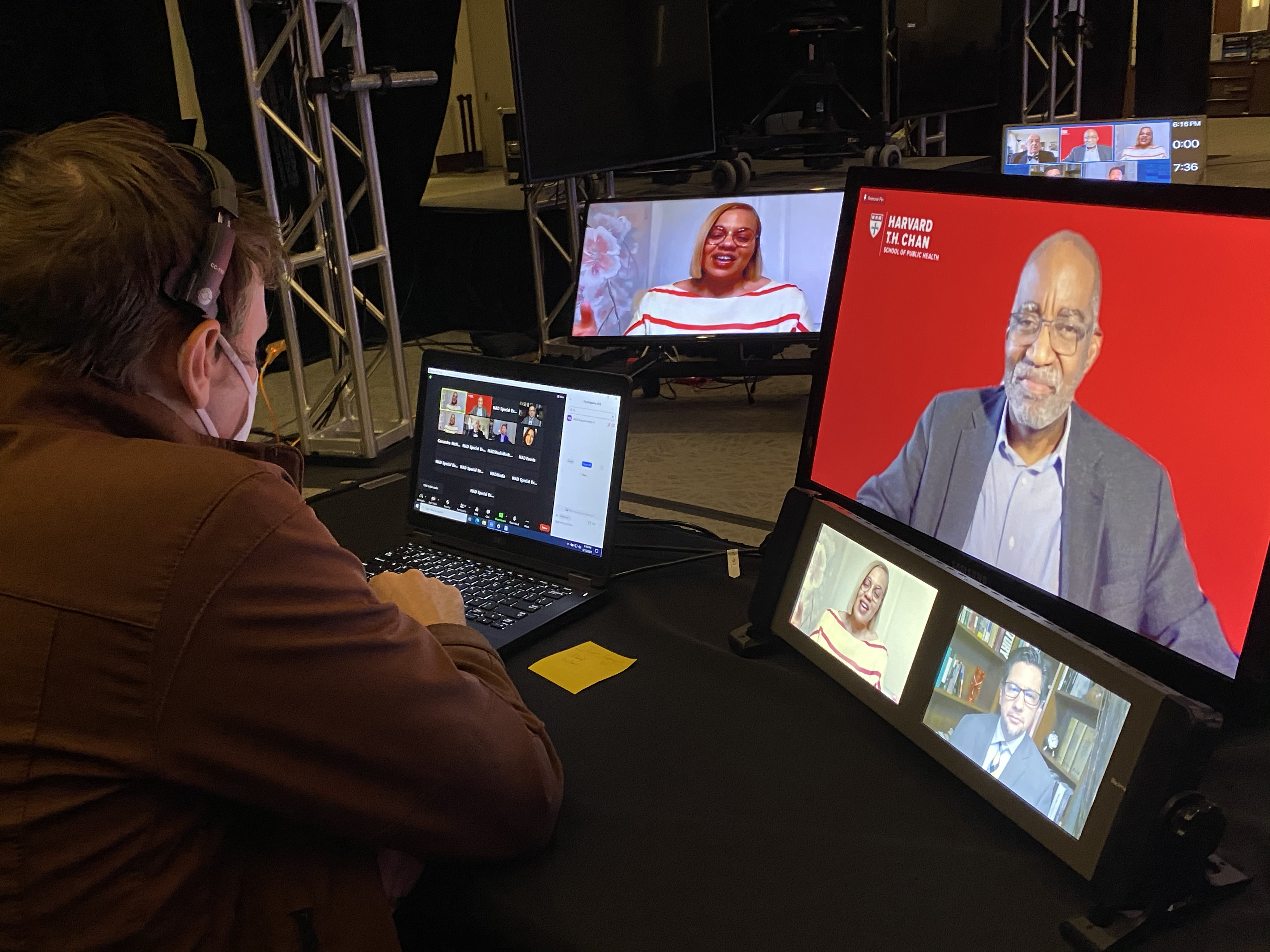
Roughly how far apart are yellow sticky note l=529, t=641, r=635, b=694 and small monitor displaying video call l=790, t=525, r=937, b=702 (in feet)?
0.62

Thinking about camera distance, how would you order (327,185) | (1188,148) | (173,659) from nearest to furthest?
(173,659)
(327,185)
(1188,148)

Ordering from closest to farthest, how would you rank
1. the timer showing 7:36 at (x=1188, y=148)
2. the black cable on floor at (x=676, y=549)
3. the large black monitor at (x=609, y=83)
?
the black cable on floor at (x=676, y=549) < the large black monitor at (x=609, y=83) < the timer showing 7:36 at (x=1188, y=148)

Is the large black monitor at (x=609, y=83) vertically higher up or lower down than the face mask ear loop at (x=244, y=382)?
higher up

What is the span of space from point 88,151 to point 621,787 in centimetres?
64

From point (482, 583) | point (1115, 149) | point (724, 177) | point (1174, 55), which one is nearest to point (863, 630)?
point (482, 583)

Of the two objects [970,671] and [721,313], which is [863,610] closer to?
[970,671]

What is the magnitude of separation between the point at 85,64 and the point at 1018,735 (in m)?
3.82

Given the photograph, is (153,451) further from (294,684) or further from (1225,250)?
(1225,250)

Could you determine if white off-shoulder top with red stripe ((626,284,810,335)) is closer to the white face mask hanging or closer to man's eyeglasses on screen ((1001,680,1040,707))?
Result: the white face mask hanging

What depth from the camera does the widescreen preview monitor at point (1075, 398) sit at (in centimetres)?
67

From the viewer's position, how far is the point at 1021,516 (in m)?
0.82

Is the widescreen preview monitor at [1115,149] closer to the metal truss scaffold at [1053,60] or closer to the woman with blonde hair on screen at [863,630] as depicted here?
the metal truss scaffold at [1053,60]

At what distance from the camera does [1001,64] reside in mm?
7121

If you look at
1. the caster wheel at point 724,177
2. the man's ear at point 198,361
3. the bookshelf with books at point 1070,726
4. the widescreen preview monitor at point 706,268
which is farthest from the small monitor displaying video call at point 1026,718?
the caster wheel at point 724,177
